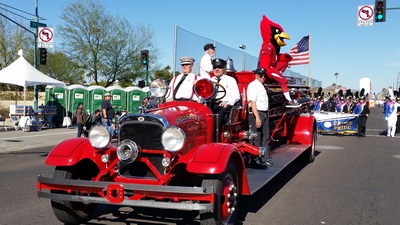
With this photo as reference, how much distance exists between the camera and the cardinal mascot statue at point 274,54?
9.10 metres

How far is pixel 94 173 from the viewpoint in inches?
222

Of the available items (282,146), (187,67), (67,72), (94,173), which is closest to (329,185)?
(282,146)

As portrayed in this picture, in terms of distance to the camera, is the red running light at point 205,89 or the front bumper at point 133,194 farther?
the red running light at point 205,89

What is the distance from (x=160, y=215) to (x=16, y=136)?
1301 cm

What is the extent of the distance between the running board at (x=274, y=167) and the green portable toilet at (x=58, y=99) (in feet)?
51.8

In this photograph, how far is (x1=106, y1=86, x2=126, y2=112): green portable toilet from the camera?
2557cm

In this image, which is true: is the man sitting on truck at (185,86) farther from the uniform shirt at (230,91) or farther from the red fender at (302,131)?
the red fender at (302,131)

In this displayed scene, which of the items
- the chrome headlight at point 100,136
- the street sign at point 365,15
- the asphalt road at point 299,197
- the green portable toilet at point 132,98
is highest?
the street sign at point 365,15

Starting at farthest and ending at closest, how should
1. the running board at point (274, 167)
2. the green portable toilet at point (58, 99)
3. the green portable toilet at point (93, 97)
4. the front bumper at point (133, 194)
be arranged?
the green portable toilet at point (93, 97) < the green portable toilet at point (58, 99) < the running board at point (274, 167) < the front bumper at point (133, 194)

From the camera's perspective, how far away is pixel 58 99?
22.3 m

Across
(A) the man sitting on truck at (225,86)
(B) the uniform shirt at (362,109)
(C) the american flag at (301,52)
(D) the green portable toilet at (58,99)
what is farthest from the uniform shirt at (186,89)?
(D) the green portable toilet at (58,99)

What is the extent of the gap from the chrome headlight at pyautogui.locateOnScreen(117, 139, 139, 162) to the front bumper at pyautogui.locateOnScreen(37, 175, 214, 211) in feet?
1.20

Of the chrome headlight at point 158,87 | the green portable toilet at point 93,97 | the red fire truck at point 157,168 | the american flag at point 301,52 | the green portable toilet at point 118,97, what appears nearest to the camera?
the red fire truck at point 157,168

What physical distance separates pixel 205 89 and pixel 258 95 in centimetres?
169
